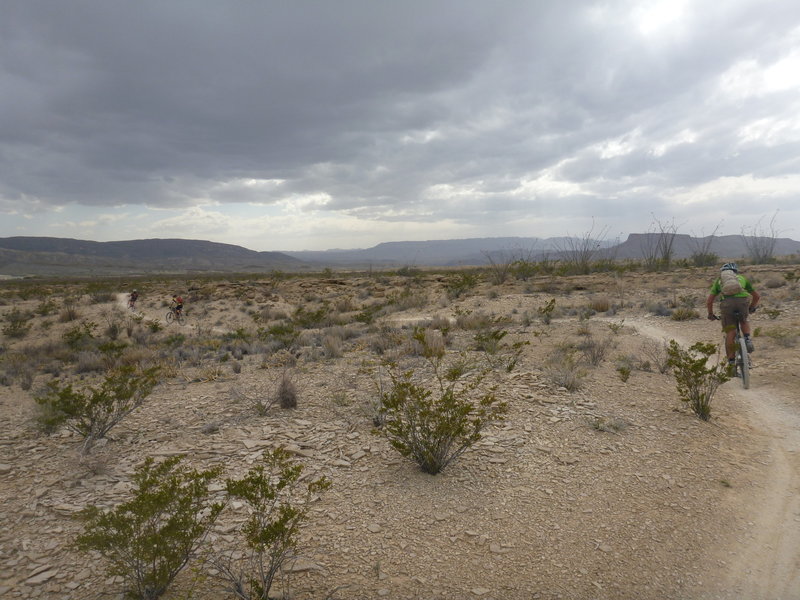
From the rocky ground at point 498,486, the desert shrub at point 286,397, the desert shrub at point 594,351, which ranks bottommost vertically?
the rocky ground at point 498,486

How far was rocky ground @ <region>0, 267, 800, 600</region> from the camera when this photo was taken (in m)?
3.07

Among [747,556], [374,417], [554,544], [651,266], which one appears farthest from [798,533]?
[651,266]

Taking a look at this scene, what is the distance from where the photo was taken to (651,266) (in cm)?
3006

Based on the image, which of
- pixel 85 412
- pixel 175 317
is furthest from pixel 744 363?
pixel 175 317

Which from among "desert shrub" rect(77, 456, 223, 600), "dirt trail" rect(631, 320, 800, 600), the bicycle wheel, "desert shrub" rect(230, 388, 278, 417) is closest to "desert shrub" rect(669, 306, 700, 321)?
the bicycle wheel

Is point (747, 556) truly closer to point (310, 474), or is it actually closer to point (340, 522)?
point (340, 522)

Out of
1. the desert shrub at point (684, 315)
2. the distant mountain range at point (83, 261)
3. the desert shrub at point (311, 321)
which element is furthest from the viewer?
the distant mountain range at point (83, 261)

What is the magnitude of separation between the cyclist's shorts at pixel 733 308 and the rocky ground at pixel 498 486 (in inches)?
40.7

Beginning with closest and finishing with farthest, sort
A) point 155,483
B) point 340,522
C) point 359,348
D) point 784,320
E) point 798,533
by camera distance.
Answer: point 155,483 → point 798,533 → point 340,522 → point 359,348 → point 784,320

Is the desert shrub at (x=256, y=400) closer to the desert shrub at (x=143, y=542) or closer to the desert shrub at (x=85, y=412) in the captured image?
the desert shrub at (x=85, y=412)

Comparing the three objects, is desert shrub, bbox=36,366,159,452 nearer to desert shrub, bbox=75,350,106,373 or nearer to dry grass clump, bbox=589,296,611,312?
→ desert shrub, bbox=75,350,106,373

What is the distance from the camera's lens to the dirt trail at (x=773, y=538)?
289 centimetres

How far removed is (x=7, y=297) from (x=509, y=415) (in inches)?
1460

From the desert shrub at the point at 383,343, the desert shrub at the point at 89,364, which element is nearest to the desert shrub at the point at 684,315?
the desert shrub at the point at 383,343
